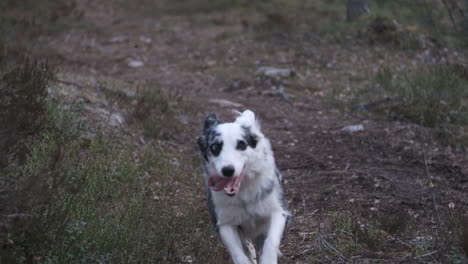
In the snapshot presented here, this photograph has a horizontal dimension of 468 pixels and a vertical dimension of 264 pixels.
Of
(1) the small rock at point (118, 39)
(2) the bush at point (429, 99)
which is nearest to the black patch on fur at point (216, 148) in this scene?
(2) the bush at point (429, 99)

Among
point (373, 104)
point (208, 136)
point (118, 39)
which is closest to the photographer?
point (208, 136)

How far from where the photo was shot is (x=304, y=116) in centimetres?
1082

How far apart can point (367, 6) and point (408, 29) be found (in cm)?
227

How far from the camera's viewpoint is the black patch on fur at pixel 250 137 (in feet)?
16.5

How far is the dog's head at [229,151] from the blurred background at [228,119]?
2.78 ft

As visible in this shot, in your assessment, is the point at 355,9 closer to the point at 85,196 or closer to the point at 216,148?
the point at 85,196

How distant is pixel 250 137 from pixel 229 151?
A: 0.90 feet

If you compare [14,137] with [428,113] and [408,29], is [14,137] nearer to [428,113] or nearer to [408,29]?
[428,113]

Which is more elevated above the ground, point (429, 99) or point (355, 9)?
point (429, 99)

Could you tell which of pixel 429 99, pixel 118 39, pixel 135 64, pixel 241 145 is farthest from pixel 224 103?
pixel 118 39

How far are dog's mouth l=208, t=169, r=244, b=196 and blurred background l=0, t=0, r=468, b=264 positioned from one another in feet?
2.59

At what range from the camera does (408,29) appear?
14969 millimetres

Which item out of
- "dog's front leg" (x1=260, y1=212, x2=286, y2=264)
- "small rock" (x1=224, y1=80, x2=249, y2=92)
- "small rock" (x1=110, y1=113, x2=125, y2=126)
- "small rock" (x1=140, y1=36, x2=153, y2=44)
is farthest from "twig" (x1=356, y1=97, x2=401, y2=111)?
"small rock" (x1=140, y1=36, x2=153, y2=44)

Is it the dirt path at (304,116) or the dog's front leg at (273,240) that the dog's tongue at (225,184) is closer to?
the dog's front leg at (273,240)
